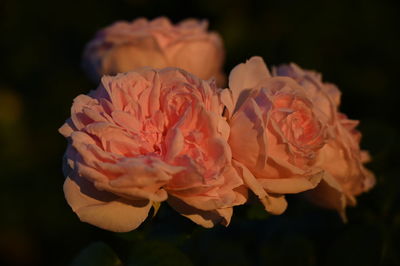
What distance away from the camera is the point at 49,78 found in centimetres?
184

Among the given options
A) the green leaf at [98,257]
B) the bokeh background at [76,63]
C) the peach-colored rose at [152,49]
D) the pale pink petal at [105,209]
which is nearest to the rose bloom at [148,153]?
the pale pink petal at [105,209]

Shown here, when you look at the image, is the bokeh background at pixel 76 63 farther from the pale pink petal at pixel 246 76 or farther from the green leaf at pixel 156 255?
the pale pink petal at pixel 246 76

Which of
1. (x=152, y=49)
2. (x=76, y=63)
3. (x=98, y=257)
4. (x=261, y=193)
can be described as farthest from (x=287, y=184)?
(x=76, y=63)

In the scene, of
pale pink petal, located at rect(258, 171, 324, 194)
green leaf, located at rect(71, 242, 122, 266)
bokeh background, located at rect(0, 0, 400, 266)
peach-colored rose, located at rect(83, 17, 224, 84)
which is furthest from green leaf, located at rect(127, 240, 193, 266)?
bokeh background, located at rect(0, 0, 400, 266)

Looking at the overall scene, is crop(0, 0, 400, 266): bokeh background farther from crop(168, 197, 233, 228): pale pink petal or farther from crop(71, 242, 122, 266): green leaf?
crop(168, 197, 233, 228): pale pink petal

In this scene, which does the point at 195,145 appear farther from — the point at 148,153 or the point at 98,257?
the point at 98,257

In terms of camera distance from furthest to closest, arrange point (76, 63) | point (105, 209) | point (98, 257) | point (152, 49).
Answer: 1. point (76, 63)
2. point (152, 49)
3. point (98, 257)
4. point (105, 209)

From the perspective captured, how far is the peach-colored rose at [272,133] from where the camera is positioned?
1.90ft

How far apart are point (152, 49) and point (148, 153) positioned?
1.21ft

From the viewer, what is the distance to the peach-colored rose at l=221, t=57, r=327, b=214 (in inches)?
22.8

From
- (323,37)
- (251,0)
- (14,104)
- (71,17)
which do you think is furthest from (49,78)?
(323,37)

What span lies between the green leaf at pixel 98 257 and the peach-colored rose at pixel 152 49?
0.34m

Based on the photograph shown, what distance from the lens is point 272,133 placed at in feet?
1.96

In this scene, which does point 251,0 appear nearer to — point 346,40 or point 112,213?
point 346,40
